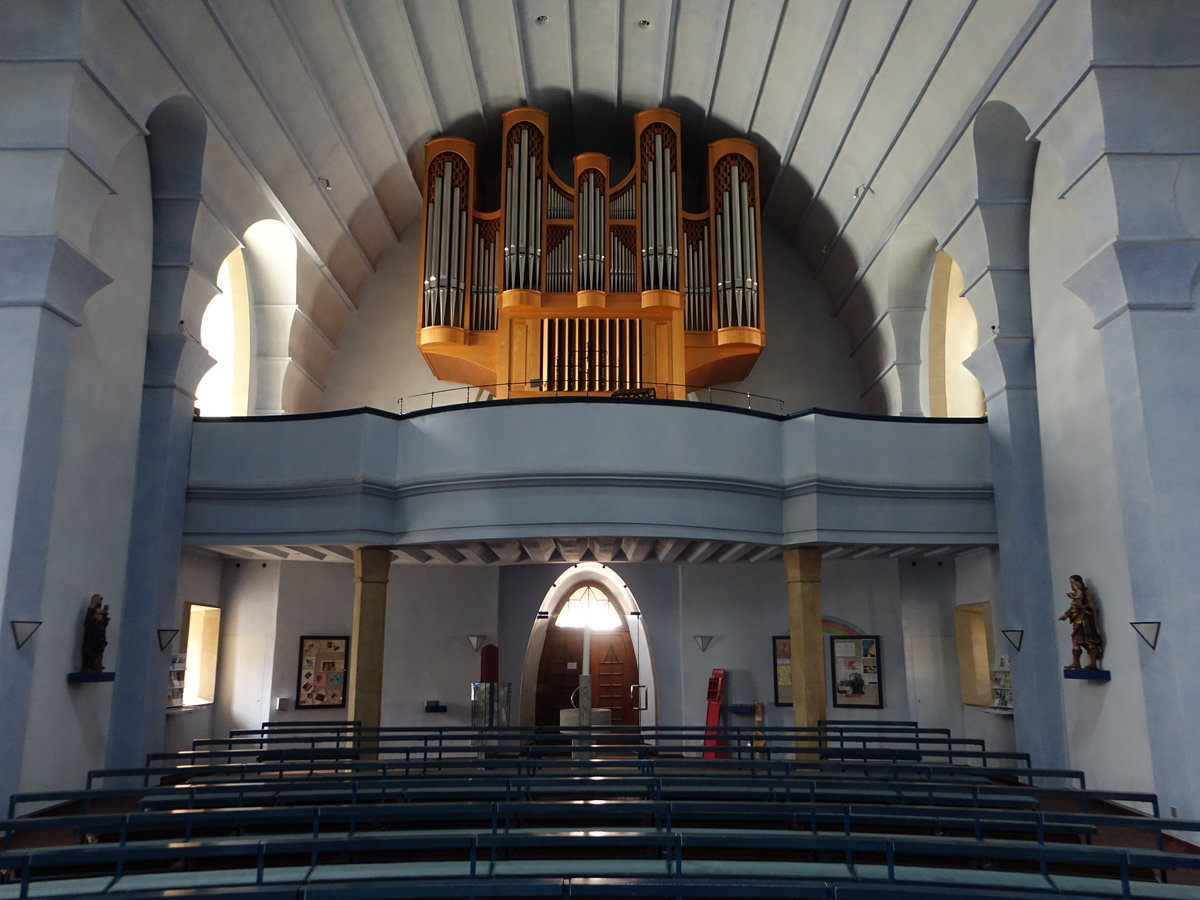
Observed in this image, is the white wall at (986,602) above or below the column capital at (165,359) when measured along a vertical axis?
below

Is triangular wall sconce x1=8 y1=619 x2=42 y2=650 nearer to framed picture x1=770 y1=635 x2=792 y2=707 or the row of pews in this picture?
the row of pews

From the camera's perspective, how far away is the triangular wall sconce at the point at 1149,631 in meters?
7.63

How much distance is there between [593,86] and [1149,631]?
412 inches

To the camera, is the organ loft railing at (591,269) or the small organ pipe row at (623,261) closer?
the organ loft railing at (591,269)

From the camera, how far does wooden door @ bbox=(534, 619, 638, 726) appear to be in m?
14.7

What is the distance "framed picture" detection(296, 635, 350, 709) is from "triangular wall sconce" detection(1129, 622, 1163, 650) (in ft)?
31.1

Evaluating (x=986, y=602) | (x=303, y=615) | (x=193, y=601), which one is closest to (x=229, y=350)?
(x=193, y=601)

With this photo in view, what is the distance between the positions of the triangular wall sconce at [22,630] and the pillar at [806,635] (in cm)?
708

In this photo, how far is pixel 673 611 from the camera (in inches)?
547

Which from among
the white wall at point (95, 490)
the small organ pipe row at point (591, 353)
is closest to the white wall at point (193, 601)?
the white wall at point (95, 490)

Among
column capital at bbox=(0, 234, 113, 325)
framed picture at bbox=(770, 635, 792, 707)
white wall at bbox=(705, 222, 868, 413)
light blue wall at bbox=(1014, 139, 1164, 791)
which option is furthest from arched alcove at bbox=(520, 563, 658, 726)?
column capital at bbox=(0, 234, 113, 325)

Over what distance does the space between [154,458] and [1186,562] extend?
9625 mm

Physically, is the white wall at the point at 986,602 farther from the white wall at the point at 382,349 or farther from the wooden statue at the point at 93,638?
the wooden statue at the point at 93,638

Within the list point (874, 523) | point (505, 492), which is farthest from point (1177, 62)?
point (505, 492)
